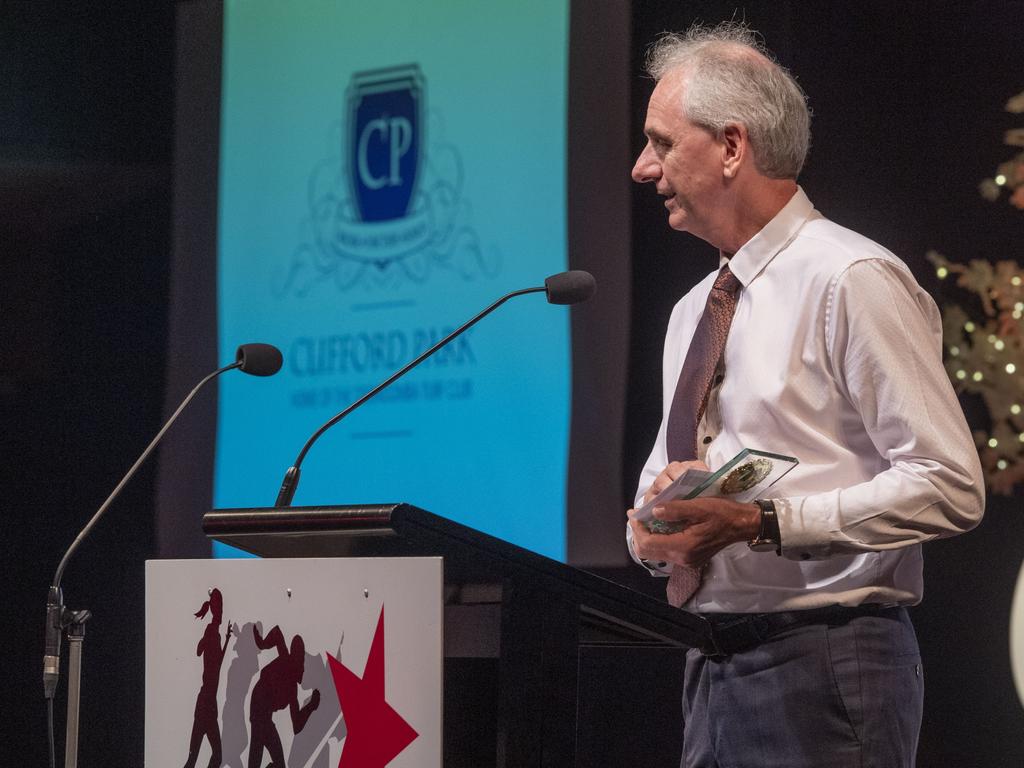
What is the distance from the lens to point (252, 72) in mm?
Result: 4164

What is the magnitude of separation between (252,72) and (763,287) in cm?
285

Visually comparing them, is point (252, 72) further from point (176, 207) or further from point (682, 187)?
point (682, 187)

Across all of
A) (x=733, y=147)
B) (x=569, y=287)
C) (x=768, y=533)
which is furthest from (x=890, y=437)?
(x=569, y=287)

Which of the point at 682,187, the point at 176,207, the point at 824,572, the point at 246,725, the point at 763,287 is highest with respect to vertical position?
the point at 176,207

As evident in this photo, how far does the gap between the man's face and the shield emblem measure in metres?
2.00

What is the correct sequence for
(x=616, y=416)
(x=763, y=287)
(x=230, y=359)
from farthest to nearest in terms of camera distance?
1. (x=230, y=359)
2. (x=616, y=416)
3. (x=763, y=287)

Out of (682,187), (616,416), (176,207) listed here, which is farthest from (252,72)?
(682,187)

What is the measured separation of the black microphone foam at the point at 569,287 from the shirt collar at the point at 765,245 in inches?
17.6

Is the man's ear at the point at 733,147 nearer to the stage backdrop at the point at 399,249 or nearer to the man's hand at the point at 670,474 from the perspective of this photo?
the man's hand at the point at 670,474

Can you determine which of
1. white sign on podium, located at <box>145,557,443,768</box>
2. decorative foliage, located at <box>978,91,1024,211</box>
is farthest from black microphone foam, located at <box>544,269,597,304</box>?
decorative foliage, located at <box>978,91,1024,211</box>

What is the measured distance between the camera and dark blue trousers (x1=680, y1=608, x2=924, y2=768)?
5.04 ft

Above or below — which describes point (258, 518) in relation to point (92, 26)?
below

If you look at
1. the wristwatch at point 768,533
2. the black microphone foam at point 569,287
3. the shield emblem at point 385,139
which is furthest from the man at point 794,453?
the shield emblem at point 385,139

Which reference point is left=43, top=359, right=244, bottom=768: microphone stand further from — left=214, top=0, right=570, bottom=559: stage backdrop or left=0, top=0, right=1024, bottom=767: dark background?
left=0, top=0, right=1024, bottom=767: dark background
